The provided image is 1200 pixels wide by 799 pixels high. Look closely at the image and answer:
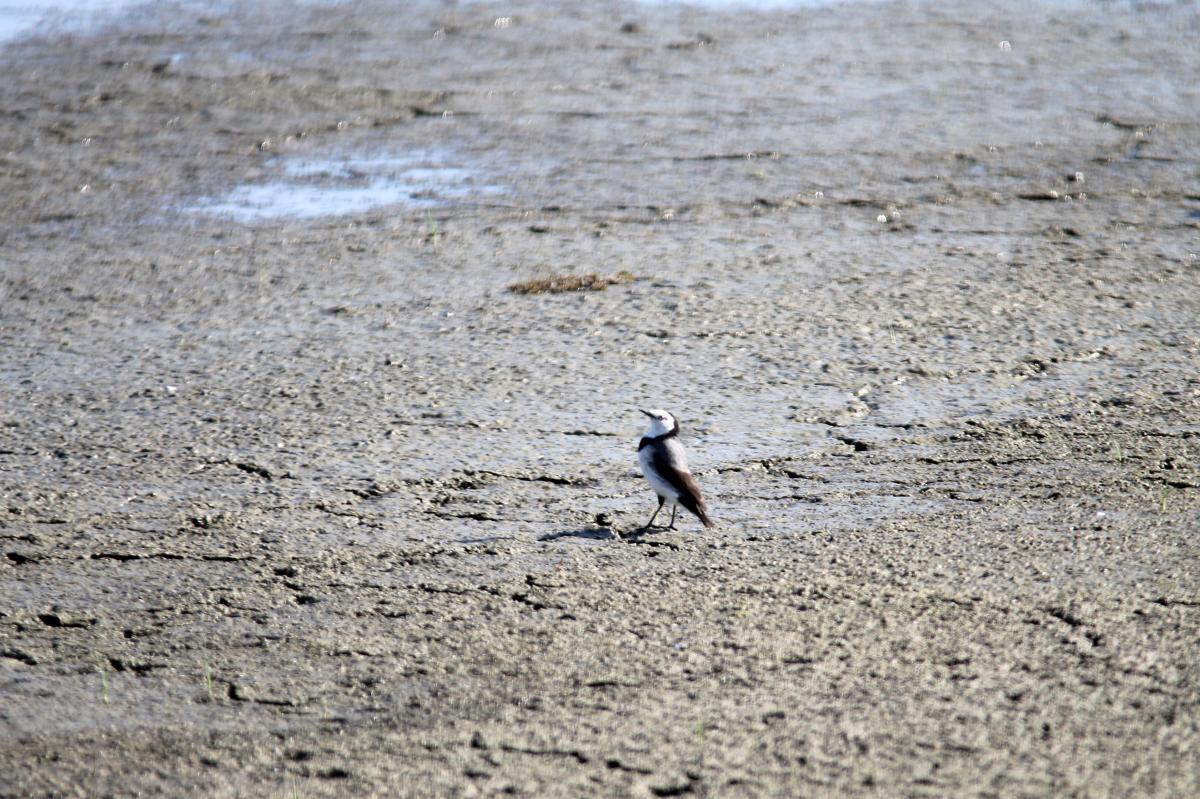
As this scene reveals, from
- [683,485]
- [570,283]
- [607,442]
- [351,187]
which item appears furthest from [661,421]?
[351,187]

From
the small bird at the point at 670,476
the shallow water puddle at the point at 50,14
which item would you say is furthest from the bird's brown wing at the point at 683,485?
the shallow water puddle at the point at 50,14

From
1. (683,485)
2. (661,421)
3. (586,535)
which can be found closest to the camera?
(683,485)

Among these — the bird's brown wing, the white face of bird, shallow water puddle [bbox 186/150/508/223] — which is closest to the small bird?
the bird's brown wing

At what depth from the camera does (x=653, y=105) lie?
11.0 metres

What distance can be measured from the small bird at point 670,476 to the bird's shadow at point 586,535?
0.14 m

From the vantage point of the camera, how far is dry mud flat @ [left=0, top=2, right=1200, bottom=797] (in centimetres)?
370

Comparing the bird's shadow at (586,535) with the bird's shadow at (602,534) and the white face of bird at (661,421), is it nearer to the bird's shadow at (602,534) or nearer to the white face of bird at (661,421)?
the bird's shadow at (602,534)

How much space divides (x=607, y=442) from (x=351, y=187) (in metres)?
4.30

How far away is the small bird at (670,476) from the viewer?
4820mm

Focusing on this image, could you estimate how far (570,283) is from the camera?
7.43 m

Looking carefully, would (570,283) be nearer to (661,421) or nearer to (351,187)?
(661,421)

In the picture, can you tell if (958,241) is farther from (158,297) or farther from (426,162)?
(158,297)

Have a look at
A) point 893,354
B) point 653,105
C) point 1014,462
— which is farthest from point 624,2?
point 1014,462

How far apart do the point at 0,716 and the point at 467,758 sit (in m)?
1.40
